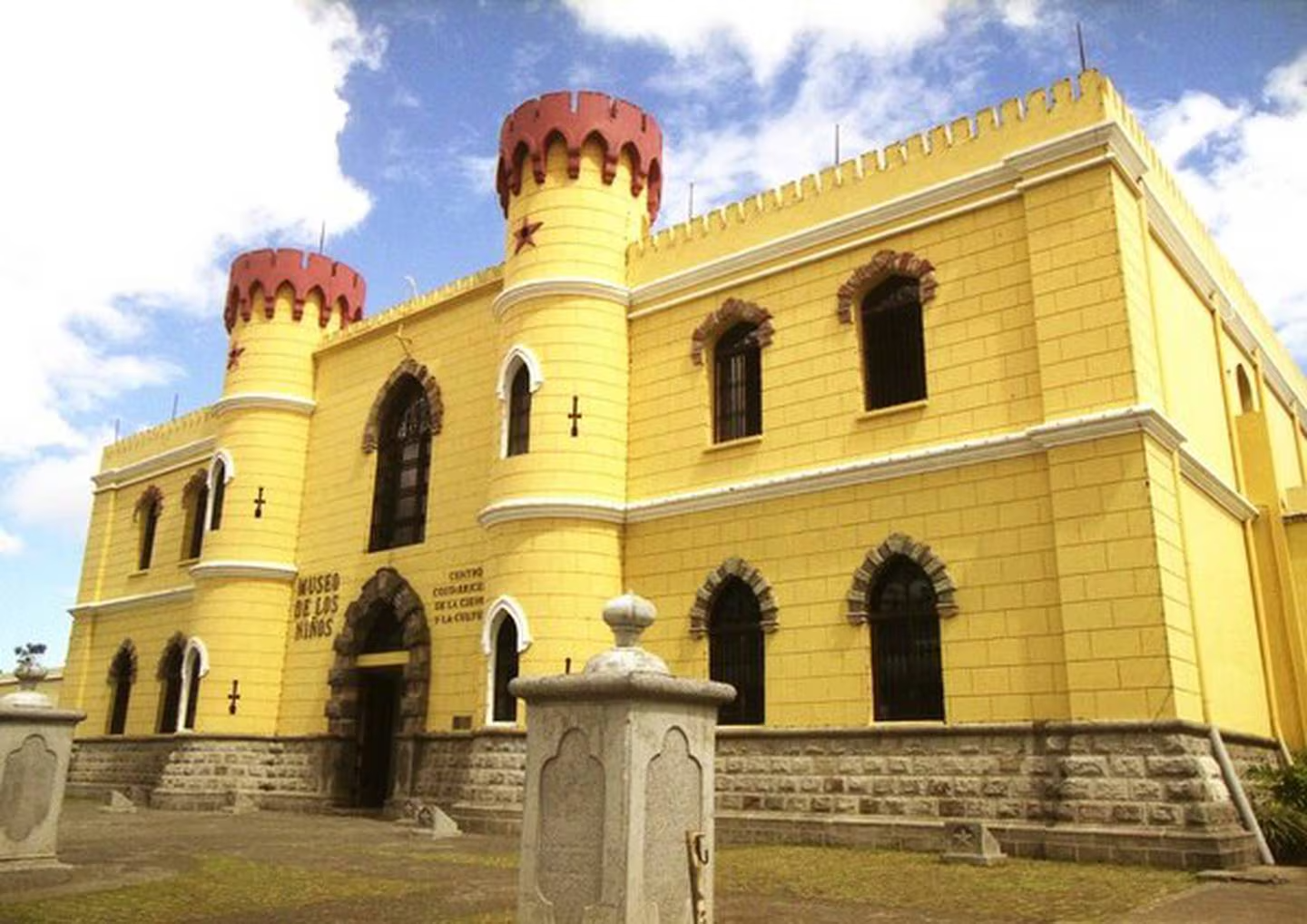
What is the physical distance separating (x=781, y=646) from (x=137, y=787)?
589 inches

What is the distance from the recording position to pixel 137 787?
72.8 feet

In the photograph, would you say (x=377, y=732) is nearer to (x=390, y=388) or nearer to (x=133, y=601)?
(x=390, y=388)

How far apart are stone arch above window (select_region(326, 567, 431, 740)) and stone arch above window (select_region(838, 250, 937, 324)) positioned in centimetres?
930

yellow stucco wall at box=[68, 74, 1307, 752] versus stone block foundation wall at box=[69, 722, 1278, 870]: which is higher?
yellow stucco wall at box=[68, 74, 1307, 752]

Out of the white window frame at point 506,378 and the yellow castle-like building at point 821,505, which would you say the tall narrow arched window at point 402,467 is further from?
the white window frame at point 506,378

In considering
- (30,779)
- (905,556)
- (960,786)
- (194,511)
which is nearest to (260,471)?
(194,511)

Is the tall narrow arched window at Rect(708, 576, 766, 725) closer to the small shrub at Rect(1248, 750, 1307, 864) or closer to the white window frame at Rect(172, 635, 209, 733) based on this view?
the small shrub at Rect(1248, 750, 1307, 864)

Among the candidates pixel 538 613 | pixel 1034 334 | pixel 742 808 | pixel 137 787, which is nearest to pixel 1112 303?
pixel 1034 334

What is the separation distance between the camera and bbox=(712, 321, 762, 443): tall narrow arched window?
16.4 meters

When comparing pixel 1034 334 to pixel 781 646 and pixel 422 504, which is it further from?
pixel 422 504

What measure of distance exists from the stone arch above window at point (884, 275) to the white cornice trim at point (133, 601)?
1669 cm

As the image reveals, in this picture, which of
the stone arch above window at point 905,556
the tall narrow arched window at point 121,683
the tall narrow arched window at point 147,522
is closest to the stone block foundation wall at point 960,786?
the stone arch above window at point 905,556

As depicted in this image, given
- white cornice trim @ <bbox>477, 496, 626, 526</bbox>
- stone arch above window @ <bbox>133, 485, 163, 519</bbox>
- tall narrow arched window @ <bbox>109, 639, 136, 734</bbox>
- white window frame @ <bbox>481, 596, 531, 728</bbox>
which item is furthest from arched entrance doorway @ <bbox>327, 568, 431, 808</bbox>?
stone arch above window @ <bbox>133, 485, 163, 519</bbox>

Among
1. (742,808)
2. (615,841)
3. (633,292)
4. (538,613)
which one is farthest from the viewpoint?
(633,292)
